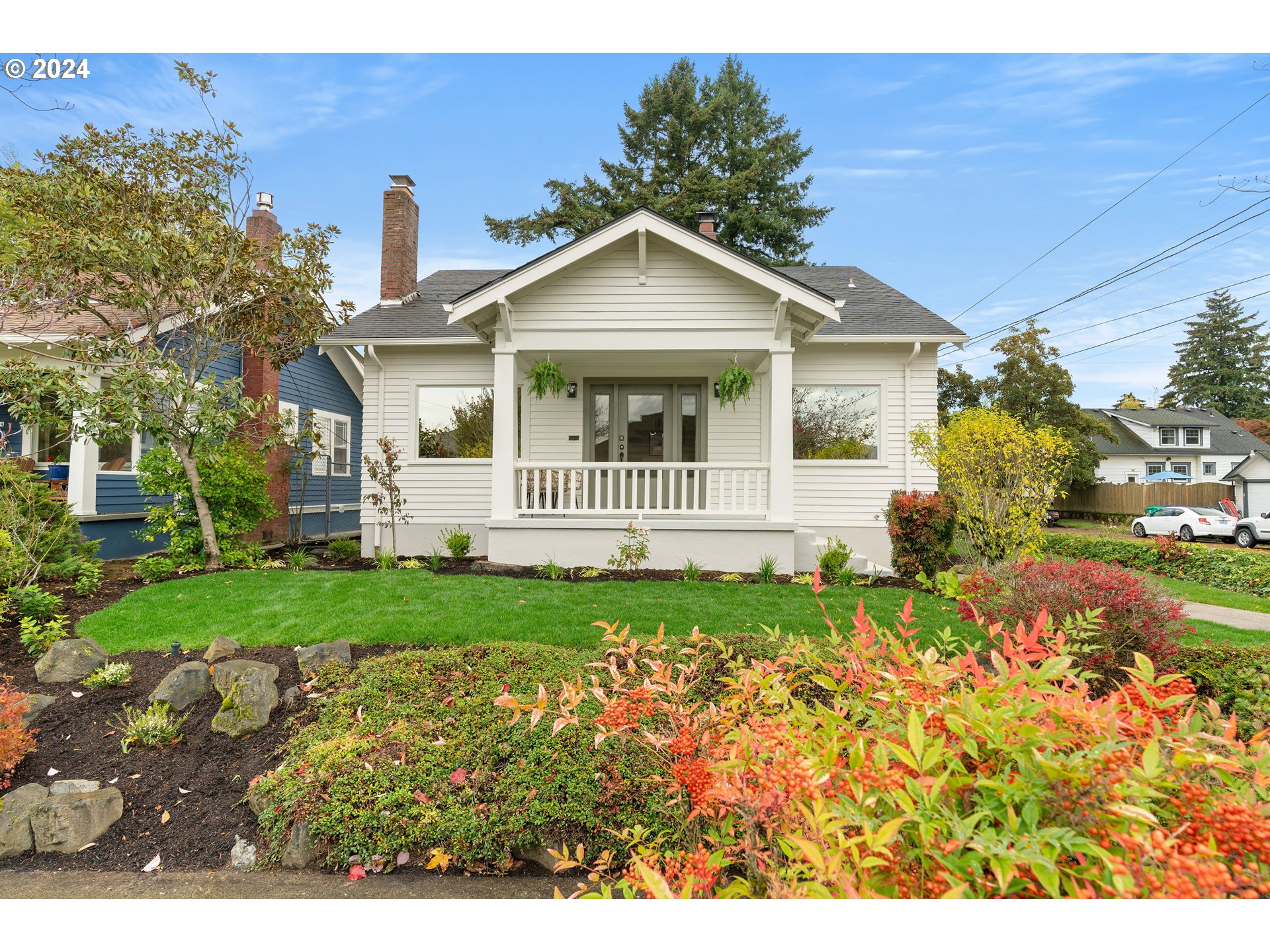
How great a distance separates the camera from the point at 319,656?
14.0 feet

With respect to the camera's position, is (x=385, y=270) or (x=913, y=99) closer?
(x=913, y=99)

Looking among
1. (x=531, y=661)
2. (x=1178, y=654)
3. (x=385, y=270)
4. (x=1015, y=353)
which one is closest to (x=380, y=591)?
(x=531, y=661)

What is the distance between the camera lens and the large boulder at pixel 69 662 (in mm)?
4262

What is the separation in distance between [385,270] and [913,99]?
1013cm

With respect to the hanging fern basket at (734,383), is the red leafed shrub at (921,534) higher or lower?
lower

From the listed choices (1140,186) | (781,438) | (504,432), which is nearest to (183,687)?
(504,432)

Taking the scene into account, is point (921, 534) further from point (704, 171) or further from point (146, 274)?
point (704, 171)

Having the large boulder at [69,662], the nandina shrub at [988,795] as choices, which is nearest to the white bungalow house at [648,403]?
the large boulder at [69,662]

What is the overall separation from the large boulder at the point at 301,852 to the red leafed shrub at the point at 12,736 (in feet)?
5.71

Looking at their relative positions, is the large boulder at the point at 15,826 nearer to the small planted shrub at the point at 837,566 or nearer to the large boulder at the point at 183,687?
the large boulder at the point at 183,687

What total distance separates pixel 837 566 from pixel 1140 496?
26245 millimetres

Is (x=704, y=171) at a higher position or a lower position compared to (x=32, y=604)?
higher

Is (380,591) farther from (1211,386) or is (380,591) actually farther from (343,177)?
(1211,386)

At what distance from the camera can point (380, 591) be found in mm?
6289
